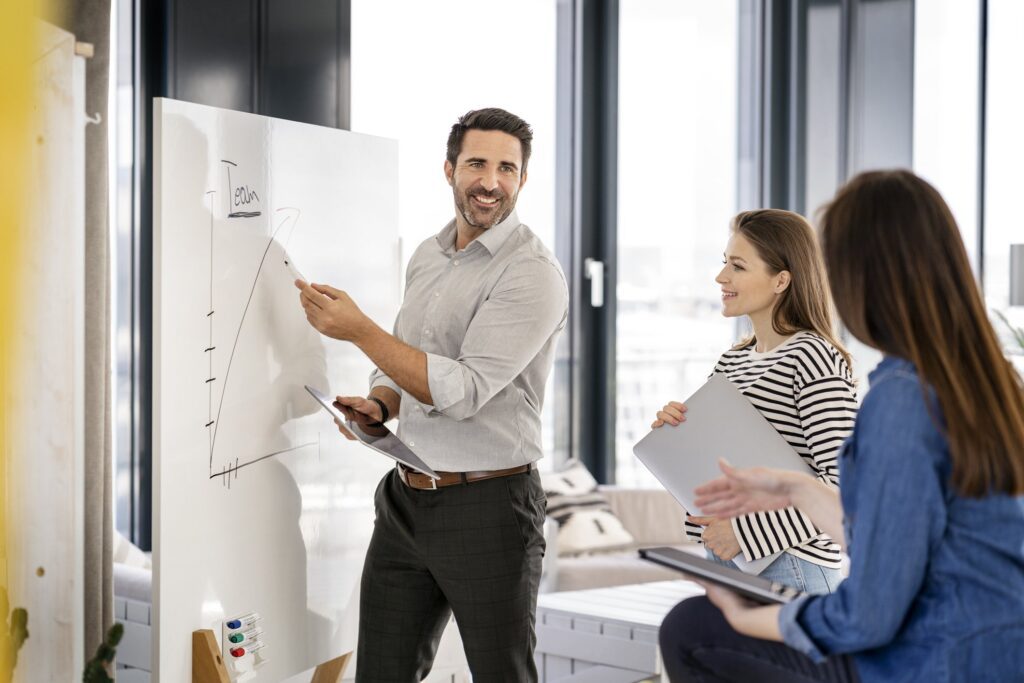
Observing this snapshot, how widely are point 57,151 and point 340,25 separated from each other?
1.58 meters

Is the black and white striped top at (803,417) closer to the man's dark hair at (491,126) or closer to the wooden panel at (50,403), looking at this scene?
the man's dark hair at (491,126)

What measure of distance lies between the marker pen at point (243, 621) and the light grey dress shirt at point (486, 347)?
1.58 feet

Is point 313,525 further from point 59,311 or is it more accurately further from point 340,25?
point 340,25

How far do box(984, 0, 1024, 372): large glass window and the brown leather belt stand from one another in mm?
3185

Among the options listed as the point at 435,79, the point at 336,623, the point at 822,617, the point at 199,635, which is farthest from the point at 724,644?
the point at 435,79

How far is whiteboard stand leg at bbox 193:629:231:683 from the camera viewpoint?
6.46 ft

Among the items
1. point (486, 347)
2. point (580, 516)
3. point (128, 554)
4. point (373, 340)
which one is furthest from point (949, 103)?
point (128, 554)

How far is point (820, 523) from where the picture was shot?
1.53 m

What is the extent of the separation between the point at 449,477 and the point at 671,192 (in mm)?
3468

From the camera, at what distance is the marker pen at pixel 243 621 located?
2.06 metres

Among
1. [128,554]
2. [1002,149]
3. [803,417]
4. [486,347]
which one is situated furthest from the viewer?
[1002,149]

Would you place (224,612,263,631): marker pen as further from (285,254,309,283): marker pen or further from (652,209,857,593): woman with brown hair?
(652,209,857,593): woman with brown hair

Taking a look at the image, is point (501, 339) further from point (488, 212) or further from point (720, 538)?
point (720, 538)

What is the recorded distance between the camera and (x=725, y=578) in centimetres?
143
